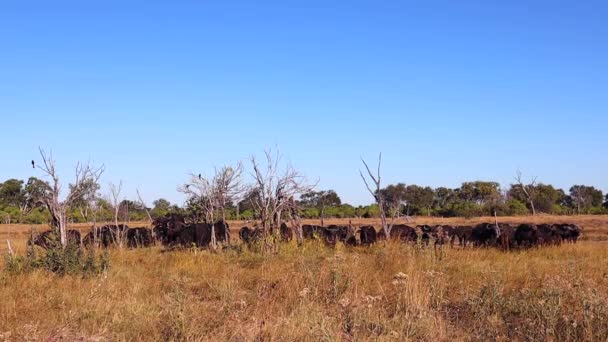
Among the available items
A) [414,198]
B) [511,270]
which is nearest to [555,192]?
[414,198]

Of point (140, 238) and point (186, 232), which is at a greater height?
point (186, 232)

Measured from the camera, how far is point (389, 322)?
5.62 metres

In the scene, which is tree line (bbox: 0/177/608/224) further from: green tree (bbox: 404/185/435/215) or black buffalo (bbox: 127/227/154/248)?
black buffalo (bbox: 127/227/154/248)

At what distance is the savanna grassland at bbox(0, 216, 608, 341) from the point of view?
5.19m

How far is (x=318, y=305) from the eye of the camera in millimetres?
6383

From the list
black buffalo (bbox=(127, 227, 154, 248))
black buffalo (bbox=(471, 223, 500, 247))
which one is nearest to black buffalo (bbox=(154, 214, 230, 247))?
black buffalo (bbox=(127, 227, 154, 248))

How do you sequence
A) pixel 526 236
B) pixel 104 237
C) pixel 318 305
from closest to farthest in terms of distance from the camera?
pixel 318 305
pixel 526 236
pixel 104 237

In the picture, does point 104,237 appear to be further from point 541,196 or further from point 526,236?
point 541,196

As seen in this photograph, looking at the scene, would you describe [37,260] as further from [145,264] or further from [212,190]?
[212,190]

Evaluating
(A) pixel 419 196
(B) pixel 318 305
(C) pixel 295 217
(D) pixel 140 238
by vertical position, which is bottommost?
(B) pixel 318 305

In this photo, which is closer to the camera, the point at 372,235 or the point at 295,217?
the point at 295,217

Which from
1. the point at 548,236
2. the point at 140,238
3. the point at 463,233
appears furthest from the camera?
the point at 140,238

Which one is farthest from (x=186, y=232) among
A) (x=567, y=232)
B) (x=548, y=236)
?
(x=567, y=232)

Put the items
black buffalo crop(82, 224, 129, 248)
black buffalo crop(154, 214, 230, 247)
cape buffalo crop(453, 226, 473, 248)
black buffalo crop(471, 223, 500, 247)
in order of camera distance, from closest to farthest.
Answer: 1. black buffalo crop(82, 224, 129, 248)
2. black buffalo crop(154, 214, 230, 247)
3. black buffalo crop(471, 223, 500, 247)
4. cape buffalo crop(453, 226, 473, 248)
